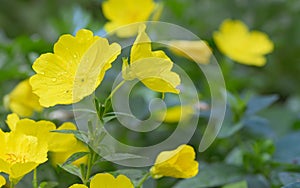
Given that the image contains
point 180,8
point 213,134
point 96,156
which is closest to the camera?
point 96,156

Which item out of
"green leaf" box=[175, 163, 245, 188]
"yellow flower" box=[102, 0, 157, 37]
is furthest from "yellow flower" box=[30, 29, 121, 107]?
"yellow flower" box=[102, 0, 157, 37]

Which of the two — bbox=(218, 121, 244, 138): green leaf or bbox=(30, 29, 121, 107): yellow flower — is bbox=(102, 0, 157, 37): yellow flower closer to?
Answer: bbox=(218, 121, 244, 138): green leaf

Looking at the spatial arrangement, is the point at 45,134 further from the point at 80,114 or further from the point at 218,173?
the point at 218,173

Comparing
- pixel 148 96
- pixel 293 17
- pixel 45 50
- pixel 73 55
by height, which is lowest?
pixel 293 17

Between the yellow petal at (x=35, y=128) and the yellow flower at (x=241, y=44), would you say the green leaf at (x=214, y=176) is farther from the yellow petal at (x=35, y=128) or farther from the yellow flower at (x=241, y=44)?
the yellow flower at (x=241, y=44)

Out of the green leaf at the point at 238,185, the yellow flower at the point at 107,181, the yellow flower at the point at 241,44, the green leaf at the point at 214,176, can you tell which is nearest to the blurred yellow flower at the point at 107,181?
the yellow flower at the point at 107,181

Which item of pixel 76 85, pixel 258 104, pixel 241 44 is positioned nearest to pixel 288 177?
pixel 258 104

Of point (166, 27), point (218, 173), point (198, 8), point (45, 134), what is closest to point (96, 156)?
point (45, 134)
